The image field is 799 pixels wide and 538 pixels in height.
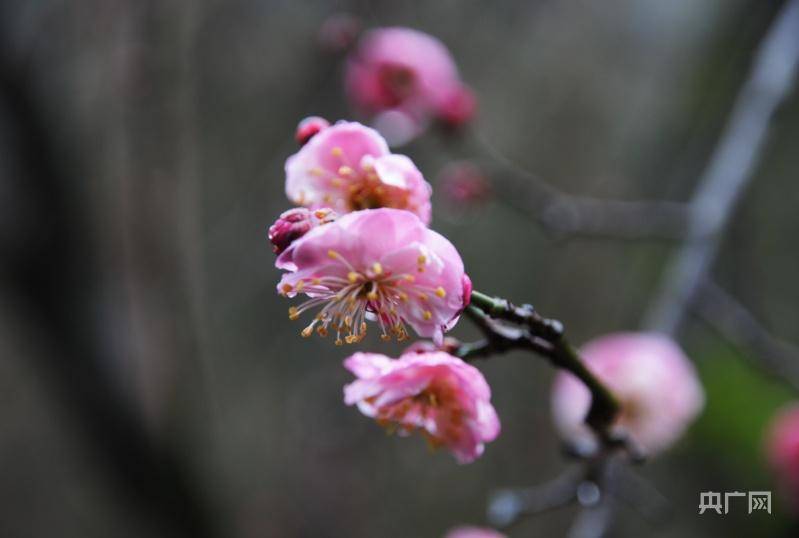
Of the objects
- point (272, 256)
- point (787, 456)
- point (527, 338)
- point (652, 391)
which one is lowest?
point (272, 256)

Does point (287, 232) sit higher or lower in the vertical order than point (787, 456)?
higher

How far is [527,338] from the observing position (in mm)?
622

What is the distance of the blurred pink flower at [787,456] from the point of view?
61.7 inches

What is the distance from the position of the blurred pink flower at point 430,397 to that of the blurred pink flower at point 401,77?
109 centimetres

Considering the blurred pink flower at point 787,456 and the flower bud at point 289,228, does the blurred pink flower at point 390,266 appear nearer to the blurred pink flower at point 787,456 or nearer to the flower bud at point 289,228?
the flower bud at point 289,228

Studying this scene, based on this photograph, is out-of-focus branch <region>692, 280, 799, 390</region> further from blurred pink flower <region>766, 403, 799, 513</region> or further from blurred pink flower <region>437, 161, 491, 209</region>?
blurred pink flower <region>437, 161, 491, 209</region>

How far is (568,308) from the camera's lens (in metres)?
3.03

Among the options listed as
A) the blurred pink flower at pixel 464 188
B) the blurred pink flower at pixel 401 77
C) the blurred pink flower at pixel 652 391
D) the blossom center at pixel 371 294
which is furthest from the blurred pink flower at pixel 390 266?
the blurred pink flower at pixel 464 188

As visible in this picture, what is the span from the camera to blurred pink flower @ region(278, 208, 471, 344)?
0.53 m


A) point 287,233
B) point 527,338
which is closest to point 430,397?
point 527,338

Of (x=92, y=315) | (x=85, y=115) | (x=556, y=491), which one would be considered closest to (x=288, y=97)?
(x=85, y=115)

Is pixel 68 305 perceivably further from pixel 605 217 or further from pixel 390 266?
pixel 390 266

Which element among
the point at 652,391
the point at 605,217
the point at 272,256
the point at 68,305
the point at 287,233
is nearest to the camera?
the point at 287,233

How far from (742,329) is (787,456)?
0.35 m
